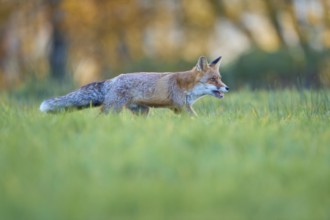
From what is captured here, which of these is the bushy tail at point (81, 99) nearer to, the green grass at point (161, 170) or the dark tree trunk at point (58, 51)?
the green grass at point (161, 170)

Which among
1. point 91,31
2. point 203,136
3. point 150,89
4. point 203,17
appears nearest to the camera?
point 203,136

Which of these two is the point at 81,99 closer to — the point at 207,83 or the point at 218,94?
the point at 207,83

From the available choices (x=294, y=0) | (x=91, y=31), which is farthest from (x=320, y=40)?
(x=91, y=31)

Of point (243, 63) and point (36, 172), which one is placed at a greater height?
point (243, 63)

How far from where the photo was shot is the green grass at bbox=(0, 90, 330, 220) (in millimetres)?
4113

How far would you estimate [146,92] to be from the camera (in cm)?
930

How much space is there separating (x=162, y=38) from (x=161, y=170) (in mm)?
29333

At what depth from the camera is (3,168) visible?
5102 mm

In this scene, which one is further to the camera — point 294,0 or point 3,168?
point 294,0

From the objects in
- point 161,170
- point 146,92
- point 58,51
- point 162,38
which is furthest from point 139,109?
point 162,38

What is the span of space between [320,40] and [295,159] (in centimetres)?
2291

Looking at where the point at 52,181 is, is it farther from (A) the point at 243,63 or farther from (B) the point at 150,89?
(A) the point at 243,63

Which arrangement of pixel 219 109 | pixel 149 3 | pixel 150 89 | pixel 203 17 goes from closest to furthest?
pixel 150 89, pixel 219 109, pixel 149 3, pixel 203 17

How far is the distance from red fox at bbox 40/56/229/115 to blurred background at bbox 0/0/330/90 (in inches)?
322
